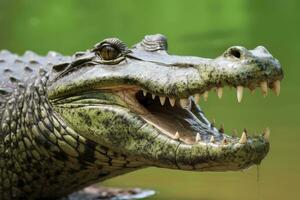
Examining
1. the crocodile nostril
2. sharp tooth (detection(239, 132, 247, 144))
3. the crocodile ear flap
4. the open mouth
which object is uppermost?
the crocodile ear flap

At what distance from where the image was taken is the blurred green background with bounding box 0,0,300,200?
4988 mm

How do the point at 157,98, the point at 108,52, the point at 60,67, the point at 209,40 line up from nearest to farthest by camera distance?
the point at 157,98 < the point at 108,52 < the point at 60,67 < the point at 209,40

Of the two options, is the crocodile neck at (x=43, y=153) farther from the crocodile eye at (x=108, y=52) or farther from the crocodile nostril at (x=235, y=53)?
the crocodile nostril at (x=235, y=53)

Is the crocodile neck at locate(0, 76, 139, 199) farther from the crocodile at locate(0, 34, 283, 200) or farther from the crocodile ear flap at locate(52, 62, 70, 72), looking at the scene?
the crocodile ear flap at locate(52, 62, 70, 72)

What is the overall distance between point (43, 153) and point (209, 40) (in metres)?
9.21

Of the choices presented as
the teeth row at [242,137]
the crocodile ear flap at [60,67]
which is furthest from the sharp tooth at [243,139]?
the crocodile ear flap at [60,67]

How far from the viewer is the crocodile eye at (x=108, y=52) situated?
412 cm

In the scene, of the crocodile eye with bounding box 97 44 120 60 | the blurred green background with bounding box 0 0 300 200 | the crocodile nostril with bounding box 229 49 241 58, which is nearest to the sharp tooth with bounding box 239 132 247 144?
the crocodile nostril with bounding box 229 49 241 58

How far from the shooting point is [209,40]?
1334cm

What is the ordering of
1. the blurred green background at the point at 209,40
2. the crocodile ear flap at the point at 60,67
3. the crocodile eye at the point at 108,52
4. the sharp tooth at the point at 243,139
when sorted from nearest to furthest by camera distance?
the sharp tooth at the point at 243,139
the crocodile eye at the point at 108,52
the crocodile ear flap at the point at 60,67
the blurred green background at the point at 209,40

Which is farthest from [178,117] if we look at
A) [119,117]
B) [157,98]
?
[119,117]

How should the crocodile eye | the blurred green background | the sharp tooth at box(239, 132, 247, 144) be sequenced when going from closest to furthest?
1. the sharp tooth at box(239, 132, 247, 144)
2. the crocodile eye
3. the blurred green background

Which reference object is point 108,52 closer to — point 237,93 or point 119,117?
point 119,117

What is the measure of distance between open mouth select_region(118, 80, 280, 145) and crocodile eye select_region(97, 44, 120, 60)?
0.27m
